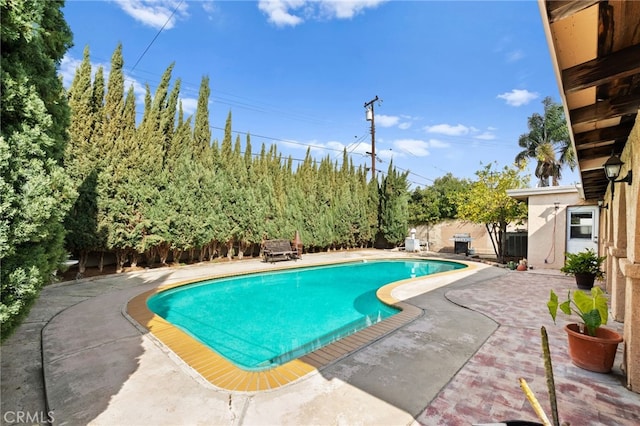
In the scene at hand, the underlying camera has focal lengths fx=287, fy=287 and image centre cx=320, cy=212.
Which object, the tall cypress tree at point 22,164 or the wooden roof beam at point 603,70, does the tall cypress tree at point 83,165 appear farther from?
the wooden roof beam at point 603,70

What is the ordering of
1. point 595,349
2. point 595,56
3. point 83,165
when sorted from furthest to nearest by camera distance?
point 83,165 < point 595,349 < point 595,56

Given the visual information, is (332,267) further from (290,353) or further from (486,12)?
(486,12)

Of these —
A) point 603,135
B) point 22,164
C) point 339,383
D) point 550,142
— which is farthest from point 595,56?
point 550,142

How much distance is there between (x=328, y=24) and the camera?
11.8m

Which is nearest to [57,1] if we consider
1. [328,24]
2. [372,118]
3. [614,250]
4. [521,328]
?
[521,328]

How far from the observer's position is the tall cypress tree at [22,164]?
7.23 ft

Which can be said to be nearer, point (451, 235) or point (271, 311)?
point (271, 311)

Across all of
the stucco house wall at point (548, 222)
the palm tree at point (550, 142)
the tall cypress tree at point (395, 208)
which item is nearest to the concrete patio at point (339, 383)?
the stucco house wall at point (548, 222)

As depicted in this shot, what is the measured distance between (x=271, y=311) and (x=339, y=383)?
4.19 meters

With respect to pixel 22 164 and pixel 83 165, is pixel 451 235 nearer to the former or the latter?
pixel 83 165

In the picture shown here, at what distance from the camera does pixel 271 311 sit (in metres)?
6.92

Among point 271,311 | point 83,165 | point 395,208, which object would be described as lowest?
point 271,311

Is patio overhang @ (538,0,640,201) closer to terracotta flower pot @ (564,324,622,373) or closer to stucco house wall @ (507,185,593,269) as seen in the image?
terracotta flower pot @ (564,324,622,373)

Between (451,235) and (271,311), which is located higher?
(451,235)
